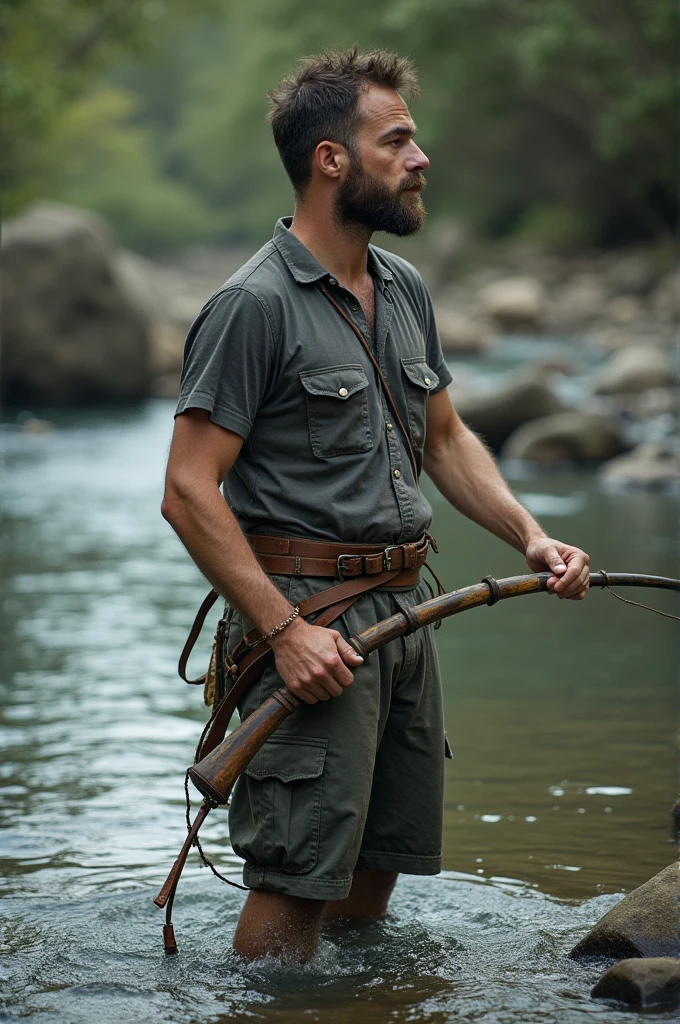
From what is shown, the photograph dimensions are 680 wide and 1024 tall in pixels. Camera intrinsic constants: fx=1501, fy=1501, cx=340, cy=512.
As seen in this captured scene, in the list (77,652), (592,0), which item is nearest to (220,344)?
(77,652)

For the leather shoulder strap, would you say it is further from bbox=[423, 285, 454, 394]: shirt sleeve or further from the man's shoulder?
bbox=[423, 285, 454, 394]: shirt sleeve

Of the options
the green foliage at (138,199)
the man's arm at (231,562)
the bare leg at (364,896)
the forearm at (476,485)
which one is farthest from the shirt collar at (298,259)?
the green foliage at (138,199)

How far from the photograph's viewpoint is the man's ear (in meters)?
3.46

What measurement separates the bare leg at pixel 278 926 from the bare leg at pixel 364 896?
37 centimetres

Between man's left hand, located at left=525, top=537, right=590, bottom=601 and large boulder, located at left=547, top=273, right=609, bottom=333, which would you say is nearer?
man's left hand, located at left=525, top=537, right=590, bottom=601

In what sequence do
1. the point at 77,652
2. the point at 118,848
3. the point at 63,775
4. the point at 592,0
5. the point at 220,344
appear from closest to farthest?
the point at 220,344
the point at 118,848
the point at 63,775
the point at 77,652
the point at 592,0

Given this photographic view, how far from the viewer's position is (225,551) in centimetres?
329

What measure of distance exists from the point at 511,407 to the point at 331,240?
12.3 meters

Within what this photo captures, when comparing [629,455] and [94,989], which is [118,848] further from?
[629,455]

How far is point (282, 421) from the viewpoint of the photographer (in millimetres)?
3424

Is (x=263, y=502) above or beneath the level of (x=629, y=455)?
beneath

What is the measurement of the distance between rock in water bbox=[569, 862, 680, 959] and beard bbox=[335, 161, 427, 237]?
5.56 feet

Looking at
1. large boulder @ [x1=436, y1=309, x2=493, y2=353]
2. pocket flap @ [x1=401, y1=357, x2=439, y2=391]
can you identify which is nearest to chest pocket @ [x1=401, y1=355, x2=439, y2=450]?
pocket flap @ [x1=401, y1=357, x2=439, y2=391]

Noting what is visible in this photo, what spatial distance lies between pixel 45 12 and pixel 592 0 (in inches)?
467
